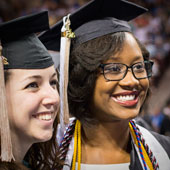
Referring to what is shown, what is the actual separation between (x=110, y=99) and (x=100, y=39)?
10.6 inches

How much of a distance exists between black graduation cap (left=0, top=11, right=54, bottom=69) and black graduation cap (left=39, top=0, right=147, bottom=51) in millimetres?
198

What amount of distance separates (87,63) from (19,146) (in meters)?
0.45

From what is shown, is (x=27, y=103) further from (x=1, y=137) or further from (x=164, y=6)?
(x=164, y=6)

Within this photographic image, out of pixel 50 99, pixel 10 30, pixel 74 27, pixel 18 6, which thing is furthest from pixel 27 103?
pixel 18 6

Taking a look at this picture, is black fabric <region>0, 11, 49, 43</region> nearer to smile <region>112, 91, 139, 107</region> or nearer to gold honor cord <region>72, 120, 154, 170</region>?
smile <region>112, 91, 139, 107</region>

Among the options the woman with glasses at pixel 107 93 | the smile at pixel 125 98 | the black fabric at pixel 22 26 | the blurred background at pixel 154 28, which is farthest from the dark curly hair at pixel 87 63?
the blurred background at pixel 154 28

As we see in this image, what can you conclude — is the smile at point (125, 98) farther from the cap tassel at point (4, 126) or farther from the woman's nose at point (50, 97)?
the cap tassel at point (4, 126)

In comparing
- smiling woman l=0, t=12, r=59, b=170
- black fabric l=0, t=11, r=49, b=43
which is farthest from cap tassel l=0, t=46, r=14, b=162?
black fabric l=0, t=11, r=49, b=43

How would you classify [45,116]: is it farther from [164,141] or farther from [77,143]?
[164,141]

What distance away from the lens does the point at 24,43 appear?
1.04m

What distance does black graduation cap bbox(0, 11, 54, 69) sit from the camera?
3.26ft

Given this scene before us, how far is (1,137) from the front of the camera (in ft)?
3.08

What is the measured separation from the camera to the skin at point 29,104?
3.22 feet

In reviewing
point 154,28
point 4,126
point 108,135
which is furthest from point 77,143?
point 154,28
